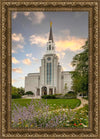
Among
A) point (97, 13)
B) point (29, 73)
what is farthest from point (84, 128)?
point (97, 13)

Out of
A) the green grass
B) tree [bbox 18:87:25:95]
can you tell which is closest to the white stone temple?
tree [bbox 18:87:25:95]

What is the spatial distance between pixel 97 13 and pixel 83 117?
7.00ft

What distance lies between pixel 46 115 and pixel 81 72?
1.20m

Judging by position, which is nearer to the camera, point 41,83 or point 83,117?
point 83,117

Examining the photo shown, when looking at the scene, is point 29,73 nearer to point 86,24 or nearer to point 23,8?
point 23,8

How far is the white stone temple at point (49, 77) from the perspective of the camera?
2396 millimetres

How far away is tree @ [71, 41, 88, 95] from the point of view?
235 cm

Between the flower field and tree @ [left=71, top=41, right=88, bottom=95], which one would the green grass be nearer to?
the flower field

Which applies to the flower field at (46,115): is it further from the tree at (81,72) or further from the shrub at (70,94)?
the tree at (81,72)

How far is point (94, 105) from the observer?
7.06ft

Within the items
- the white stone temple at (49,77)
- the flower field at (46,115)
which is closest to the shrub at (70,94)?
the white stone temple at (49,77)

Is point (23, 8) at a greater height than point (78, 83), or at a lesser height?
greater

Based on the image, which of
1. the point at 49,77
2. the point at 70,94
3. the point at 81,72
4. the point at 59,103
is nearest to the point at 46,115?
the point at 59,103

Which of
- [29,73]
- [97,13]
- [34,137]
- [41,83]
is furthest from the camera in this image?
[41,83]
